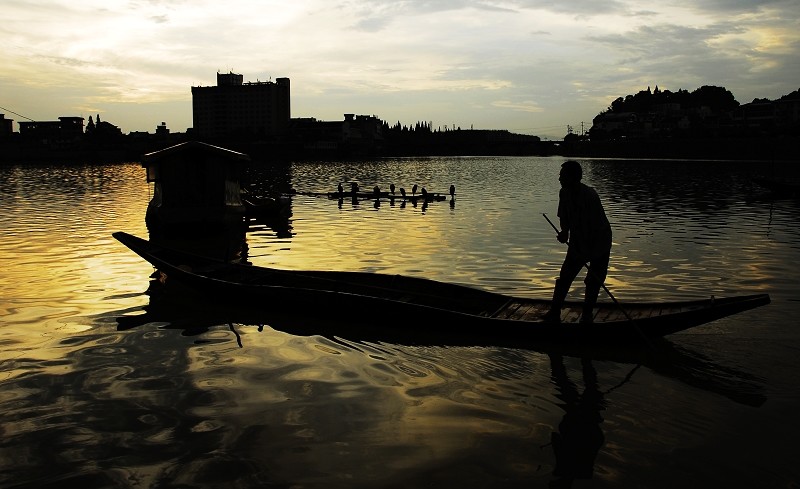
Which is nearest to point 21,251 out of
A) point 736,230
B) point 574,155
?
point 736,230

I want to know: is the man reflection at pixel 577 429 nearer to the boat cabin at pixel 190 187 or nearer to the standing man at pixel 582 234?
the standing man at pixel 582 234

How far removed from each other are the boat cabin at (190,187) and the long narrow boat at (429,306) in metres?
8.68

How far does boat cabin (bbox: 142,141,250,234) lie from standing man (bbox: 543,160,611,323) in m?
16.4

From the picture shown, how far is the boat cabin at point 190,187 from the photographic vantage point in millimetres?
22897

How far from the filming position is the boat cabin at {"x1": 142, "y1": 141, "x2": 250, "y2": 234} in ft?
75.1

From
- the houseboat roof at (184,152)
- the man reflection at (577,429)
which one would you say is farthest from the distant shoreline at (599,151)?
→ the man reflection at (577,429)

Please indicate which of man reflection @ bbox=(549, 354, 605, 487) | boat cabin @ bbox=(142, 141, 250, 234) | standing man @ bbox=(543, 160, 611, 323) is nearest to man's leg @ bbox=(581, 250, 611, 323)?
standing man @ bbox=(543, 160, 611, 323)

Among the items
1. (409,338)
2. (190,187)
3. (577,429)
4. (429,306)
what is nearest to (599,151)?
(190,187)

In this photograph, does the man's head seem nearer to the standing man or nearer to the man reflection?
the standing man

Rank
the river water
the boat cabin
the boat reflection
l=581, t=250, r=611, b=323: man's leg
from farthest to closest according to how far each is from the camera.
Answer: the boat cabin, l=581, t=250, r=611, b=323: man's leg, the boat reflection, the river water

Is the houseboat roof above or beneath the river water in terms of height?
above

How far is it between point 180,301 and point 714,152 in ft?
456

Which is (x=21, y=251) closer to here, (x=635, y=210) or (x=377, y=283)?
(x=377, y=283)

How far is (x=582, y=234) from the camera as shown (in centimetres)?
949
